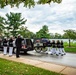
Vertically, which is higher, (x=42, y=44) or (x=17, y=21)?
(x=17, y=21)

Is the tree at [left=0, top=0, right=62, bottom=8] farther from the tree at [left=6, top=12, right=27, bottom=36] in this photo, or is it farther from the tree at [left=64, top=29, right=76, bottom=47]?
the tree at [left=6, top=12, right=27, bottom=36]

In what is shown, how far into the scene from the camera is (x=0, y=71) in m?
9.47

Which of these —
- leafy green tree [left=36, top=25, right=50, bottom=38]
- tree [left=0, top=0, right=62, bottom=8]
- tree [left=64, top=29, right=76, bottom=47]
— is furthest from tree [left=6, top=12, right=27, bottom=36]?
tree [left=0, top=0, right=62, bottom=8]

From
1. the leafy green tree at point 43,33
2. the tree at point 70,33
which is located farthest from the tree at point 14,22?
the tree at point 70,33

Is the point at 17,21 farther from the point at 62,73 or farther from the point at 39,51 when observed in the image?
the point at 62,73

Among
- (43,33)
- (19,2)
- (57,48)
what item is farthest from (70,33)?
(43,33)

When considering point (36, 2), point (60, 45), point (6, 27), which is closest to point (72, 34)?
point (60, 45)

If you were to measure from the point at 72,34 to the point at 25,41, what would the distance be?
700 inches

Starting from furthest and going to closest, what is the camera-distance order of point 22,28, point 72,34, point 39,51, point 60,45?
point 22,28 < point 72,34 < point 39,51 < point 60,45

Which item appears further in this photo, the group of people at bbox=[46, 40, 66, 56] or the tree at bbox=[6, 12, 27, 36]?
the tree at bbox=[6, 12, 27, 36]

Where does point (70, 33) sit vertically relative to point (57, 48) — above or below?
above

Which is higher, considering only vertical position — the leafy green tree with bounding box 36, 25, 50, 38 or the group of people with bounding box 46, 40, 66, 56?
the leafy green tree with bounding box 36, 25, 50, 38

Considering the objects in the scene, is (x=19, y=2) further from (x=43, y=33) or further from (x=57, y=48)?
(x=43, y=33)

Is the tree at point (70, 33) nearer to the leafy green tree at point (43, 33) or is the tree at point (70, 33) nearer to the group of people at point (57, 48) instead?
the group of people at point (57, 48)
